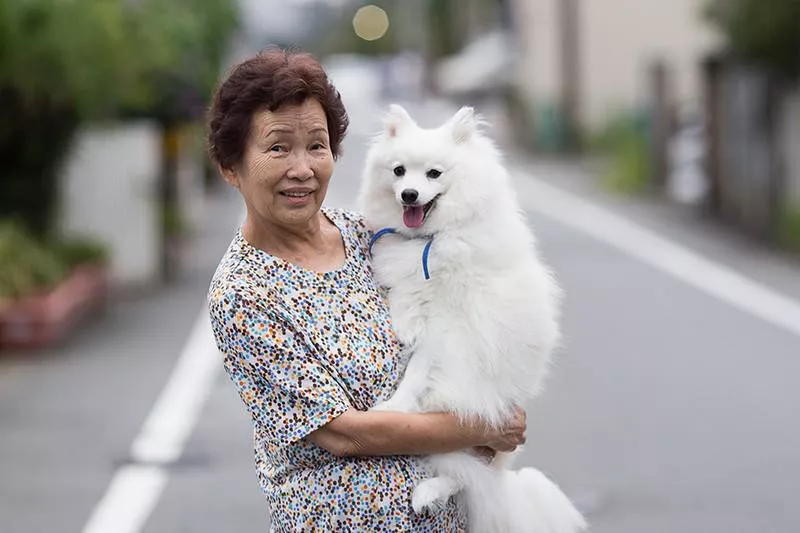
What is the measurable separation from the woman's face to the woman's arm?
1.67 ft

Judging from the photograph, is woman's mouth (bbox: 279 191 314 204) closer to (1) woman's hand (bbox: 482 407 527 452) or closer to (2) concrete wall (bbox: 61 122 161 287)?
(1) woman's hand (bbox: 482 407 527 452)

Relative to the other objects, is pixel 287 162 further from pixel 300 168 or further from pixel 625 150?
pixel 625 150

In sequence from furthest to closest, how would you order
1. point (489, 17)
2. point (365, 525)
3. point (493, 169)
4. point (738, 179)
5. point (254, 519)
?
point (489, 17) < point (738, 179) < point (254, 519) < point (493, 169) < point (365, 525)

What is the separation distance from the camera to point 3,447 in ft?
30.9

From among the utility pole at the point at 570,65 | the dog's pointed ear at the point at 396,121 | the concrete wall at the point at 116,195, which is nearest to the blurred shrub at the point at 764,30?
the concrete wall at the point at 116,195

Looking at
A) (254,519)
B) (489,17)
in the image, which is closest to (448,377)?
(254,519)

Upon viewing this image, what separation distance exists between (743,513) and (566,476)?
1101mm

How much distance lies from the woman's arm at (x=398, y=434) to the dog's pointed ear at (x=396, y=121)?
0.98m

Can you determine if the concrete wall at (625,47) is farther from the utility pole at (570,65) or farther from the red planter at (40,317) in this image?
the red planter at (40,317)

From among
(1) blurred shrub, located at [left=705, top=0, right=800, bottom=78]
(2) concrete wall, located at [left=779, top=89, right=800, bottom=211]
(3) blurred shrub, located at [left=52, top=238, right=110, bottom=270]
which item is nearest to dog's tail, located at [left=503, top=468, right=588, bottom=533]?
(3) blurred shrub, located at [left=52, top=238, right=110, bottom=270]

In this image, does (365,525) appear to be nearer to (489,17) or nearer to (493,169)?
(493,169)

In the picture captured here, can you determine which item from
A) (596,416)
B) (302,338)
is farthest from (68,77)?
(302,338)

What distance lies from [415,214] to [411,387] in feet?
1.75

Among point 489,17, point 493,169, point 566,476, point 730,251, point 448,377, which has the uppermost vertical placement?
point 493,169
